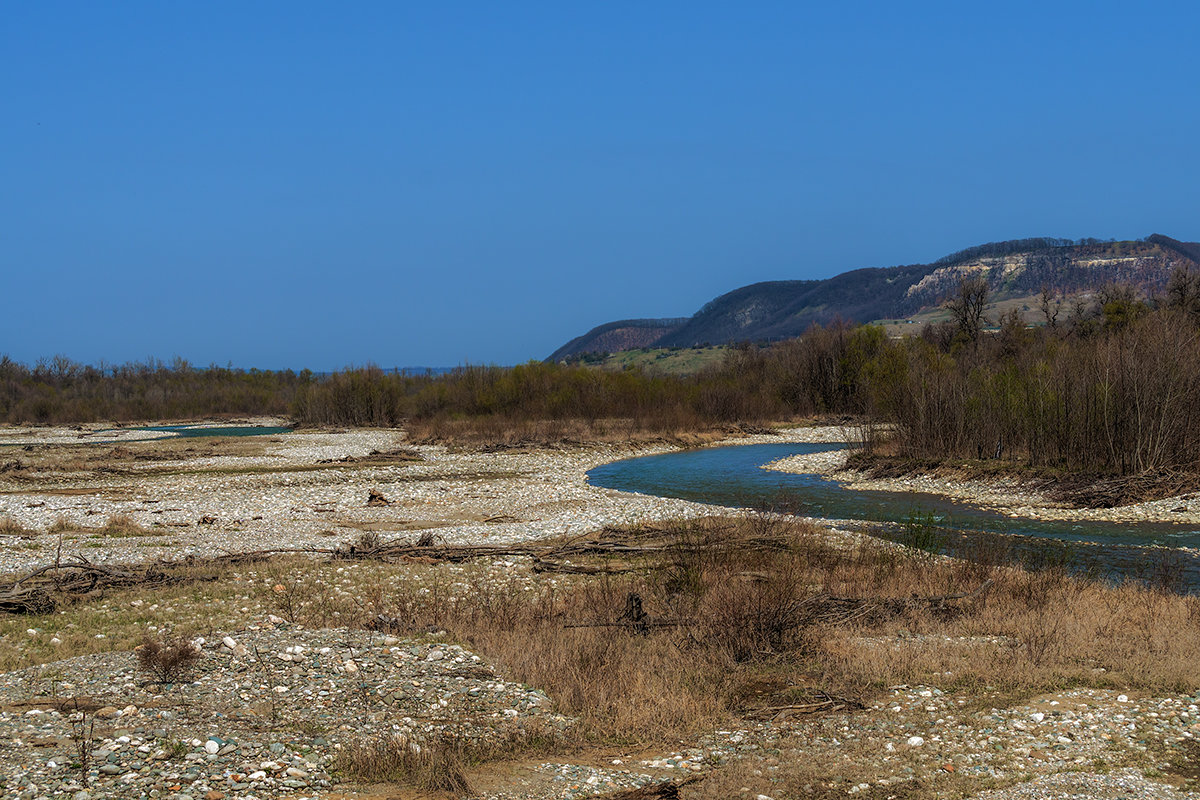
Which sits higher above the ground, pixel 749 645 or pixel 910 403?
pixel 910 403

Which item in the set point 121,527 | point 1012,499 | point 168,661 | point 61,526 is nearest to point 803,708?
point 168,661

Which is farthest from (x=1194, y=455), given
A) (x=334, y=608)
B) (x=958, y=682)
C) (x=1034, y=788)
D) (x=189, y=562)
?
(x=189, y=562)

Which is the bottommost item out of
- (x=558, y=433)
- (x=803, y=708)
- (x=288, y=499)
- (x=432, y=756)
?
(x=803, y=708)

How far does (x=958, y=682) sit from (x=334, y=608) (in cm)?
843

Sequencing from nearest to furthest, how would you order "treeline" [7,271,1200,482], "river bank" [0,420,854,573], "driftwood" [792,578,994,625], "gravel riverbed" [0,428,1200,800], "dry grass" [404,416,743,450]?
"gravel riverbed" [0,428,1200,800] < "driftwood" [792,578,994,625] < "river bank" [0,420,854,573] < "treeline" [7,271,1200,482] < "dry grass" [404,416,743,450]

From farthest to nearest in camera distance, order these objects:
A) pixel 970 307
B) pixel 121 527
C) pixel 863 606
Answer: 1. pixel 970 307
2. pixel 121 527
3. pixel 863 606

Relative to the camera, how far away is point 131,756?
6.28 m

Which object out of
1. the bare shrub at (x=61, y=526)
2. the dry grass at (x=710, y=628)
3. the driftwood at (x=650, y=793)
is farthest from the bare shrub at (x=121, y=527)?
the driftwood at (x=650, y=793)

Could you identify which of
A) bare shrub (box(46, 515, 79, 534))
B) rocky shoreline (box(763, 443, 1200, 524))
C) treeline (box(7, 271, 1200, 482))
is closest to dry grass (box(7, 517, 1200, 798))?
bare shrub (box(46, 515, 79, 534))

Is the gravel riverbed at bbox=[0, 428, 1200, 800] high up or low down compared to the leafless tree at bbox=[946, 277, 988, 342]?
down

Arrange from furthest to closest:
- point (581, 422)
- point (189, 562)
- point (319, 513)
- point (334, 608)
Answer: point (581, 422) → point (319, 513) → point (189, 562) → point (334, 608)

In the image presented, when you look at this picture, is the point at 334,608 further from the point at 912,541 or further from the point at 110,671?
the point at 912,541

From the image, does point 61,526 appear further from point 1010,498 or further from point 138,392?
point 138,392

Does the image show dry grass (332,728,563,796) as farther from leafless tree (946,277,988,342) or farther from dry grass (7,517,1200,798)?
leafless tree (946,277,988,342)
